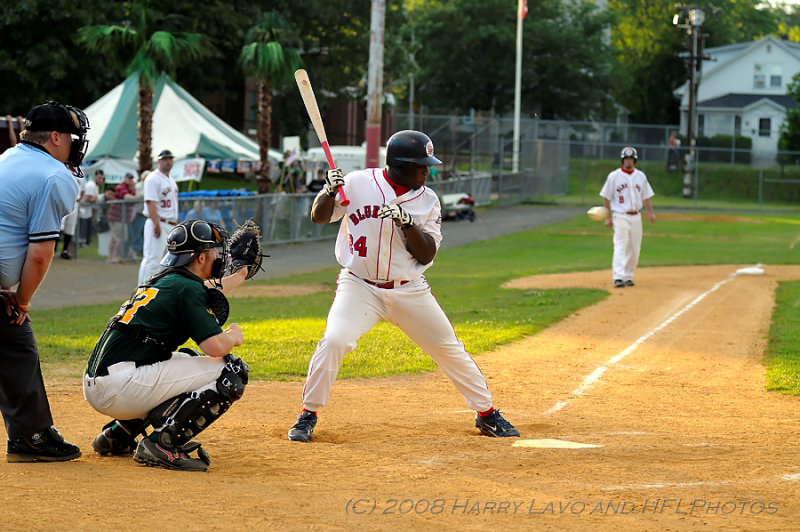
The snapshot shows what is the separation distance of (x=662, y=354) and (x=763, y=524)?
21.0ft

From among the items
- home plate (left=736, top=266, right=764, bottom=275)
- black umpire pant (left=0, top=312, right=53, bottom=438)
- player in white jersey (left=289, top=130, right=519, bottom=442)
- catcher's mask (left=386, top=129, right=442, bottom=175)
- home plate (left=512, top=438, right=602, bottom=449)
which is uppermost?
catcher's mask (left=386, top=129, right=442, bottom=175)

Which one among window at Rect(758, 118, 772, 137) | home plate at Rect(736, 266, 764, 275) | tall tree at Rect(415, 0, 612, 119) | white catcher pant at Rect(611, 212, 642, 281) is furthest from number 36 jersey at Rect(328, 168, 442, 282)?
window at Rect(758, 118, 772, 137)

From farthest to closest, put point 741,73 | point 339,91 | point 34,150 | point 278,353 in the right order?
point 741,73, point 339,91, point 278,353, point 34,150

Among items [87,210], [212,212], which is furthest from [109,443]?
[87,210]

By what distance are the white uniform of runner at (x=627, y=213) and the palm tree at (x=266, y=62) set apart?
13940mm

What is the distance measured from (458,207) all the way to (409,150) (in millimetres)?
28345

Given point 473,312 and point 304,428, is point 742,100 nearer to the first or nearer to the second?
point 473,312

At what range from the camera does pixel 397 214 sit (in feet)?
21.3

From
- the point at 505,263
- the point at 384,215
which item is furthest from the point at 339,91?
the point at 384,215

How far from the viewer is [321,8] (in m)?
46.0

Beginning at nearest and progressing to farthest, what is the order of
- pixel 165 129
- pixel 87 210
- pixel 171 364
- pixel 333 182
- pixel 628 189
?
pixel 171 364 < pixel 333 182 < pixel 628 189 < pixel 87 210 < pixel 165 129

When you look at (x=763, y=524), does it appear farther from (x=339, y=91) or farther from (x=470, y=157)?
(x=339, y=91)

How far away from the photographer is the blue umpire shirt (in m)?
5.57

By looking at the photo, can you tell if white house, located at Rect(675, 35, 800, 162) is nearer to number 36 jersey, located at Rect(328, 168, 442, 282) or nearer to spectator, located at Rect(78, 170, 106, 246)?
spectator, located at Rect(78, 170, 106, 246)
